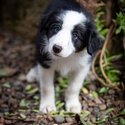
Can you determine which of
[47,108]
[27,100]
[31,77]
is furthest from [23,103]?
[31,77]

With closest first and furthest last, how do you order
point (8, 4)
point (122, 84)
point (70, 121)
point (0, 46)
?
1. point (70, 121)
2. point (122, 84)
3. point (0, 46)
4. point (8, 4)

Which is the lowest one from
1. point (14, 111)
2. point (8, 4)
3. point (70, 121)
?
point (70, 121)

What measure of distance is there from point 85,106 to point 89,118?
290mm

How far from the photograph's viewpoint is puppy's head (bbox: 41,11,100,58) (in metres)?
2.61

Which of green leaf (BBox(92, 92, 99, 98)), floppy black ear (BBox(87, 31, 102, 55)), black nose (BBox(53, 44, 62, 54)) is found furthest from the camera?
green leaf (BBox(92, 92, 99, 98))

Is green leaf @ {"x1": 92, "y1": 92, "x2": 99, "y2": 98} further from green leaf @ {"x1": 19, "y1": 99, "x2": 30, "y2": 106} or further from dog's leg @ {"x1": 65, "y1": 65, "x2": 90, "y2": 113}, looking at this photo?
green leaf @ {"x1": 19, "y1": 99, "x2": 30, "y2": 106}

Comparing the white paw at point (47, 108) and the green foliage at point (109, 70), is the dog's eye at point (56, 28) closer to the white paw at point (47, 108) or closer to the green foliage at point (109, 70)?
the white paw at point (47, 108)

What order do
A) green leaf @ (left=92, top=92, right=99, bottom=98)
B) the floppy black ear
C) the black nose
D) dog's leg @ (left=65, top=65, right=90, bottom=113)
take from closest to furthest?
the black nose
the floppy black ear
dog's leg @ (left=65, top=65, right=90, bottom=113)
green leaf @ (left=92, top=92, right=99, bottom=98)

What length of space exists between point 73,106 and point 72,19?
131cm

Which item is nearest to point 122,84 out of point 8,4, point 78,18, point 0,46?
point 78,18

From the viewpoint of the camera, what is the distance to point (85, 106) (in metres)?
3.38

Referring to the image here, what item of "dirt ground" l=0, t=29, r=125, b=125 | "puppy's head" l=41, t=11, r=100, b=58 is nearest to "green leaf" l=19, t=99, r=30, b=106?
"dirt ground" l=0, t=29, r=125, b=125

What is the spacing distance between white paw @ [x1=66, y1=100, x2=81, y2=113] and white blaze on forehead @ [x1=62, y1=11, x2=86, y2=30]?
3.99 ft

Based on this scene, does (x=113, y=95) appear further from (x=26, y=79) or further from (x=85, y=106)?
(x=26, y=79)
